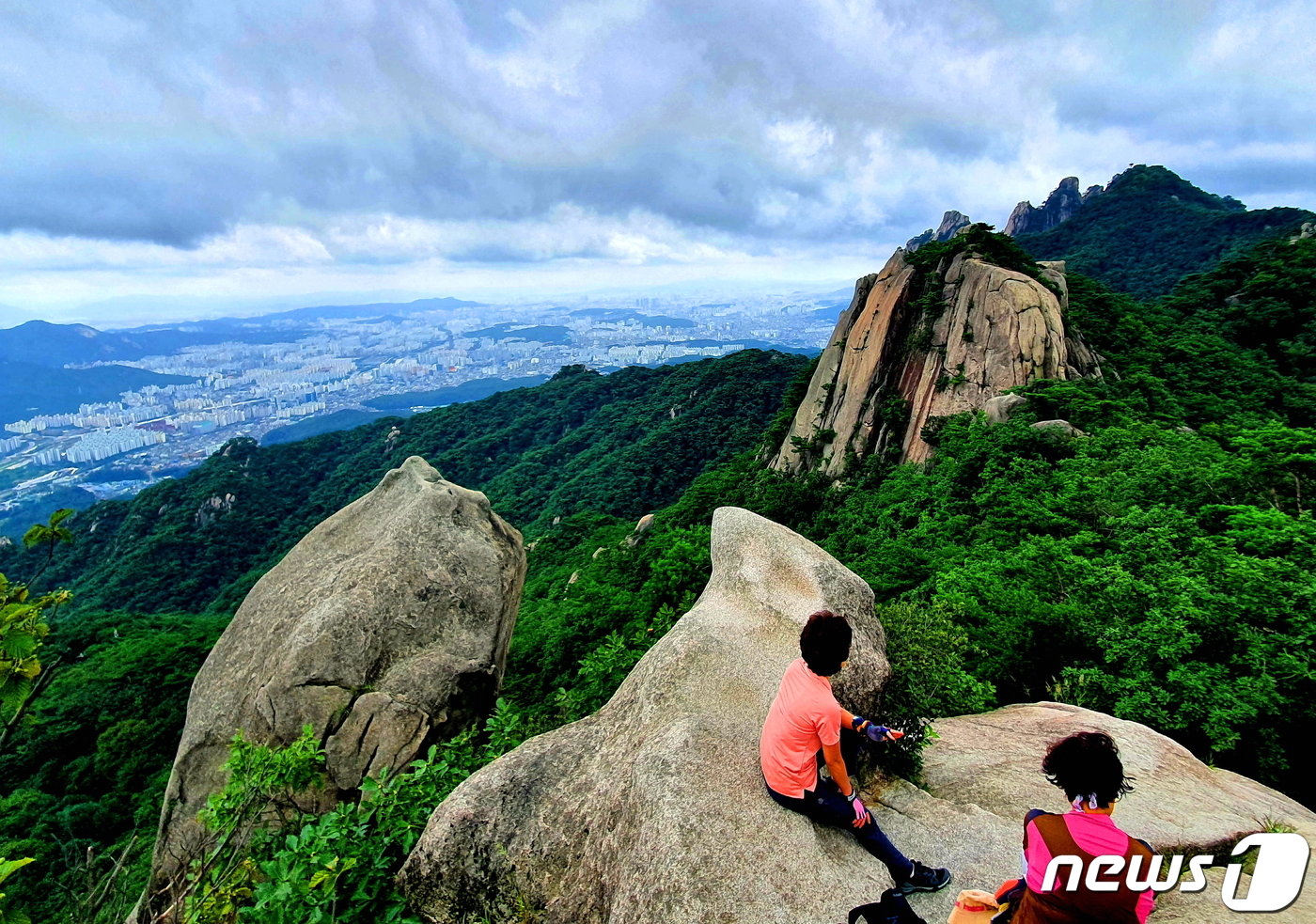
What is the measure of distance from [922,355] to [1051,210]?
79.7 meters

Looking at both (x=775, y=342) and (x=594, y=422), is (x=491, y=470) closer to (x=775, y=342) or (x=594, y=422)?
(x=594, y=422)

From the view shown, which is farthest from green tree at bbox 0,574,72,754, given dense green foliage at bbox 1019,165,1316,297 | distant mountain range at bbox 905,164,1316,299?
dense green foliage at bbox 1019,165,1316,297

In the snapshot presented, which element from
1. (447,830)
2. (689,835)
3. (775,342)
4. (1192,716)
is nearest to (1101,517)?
(1192,716)

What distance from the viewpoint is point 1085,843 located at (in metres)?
2.90

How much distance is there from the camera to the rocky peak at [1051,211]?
80.2m

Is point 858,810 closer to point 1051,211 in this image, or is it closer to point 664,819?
point 664,819

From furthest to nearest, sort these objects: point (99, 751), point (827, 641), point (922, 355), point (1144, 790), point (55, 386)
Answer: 1. point (55, 386)
2. point (922, 355)
3. point (99, 751)
4. point (1144, 790)
5. point (827, 641)

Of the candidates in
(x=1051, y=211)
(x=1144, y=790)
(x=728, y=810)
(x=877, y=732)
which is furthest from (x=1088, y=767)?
(x=1051, y=211)

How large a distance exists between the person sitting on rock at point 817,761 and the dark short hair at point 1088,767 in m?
1.19

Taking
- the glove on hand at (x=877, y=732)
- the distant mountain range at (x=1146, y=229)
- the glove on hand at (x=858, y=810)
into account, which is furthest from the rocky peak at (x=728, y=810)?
the distant mountain range at (x=1146, y=229)

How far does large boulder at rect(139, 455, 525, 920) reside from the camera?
7.01 m

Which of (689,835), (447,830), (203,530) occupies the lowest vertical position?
(203,530)

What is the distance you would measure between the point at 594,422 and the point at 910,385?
4393 centimetres

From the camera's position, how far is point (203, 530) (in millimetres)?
48375
